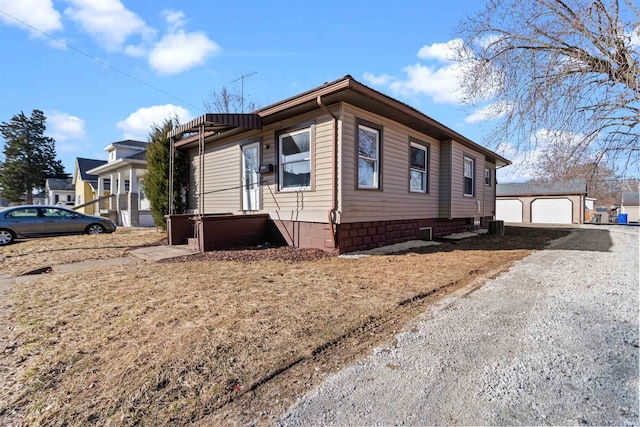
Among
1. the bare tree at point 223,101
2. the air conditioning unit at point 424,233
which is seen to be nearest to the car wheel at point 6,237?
the air conditioning unit at point 424,233

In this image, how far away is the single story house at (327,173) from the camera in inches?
255

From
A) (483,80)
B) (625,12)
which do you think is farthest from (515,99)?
(625,12)

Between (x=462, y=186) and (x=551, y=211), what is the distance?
19.1 m

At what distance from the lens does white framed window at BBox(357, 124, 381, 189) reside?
7.02 m

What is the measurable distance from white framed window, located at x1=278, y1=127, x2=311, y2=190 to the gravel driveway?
4520 millimetres

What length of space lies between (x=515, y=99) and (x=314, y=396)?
8.02 m

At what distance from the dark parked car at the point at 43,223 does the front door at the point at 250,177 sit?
6.10 meters

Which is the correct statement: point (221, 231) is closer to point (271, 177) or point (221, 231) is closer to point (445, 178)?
point (271, 177)

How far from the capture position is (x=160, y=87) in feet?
46.9

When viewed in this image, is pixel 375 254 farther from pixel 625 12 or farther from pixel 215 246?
pixel 625 12

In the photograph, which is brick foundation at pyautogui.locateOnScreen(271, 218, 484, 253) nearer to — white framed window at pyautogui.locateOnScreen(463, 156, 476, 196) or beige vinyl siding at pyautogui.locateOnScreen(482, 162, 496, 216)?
white framed window at pyautogui.locateOnScreen(463, 156, 476, 196)

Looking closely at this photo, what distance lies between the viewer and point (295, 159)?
24.5 ft

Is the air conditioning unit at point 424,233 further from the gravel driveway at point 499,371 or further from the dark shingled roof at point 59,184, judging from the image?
the dark shingled roof at point 59,184

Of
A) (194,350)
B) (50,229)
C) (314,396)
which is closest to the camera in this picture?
(314,396)
